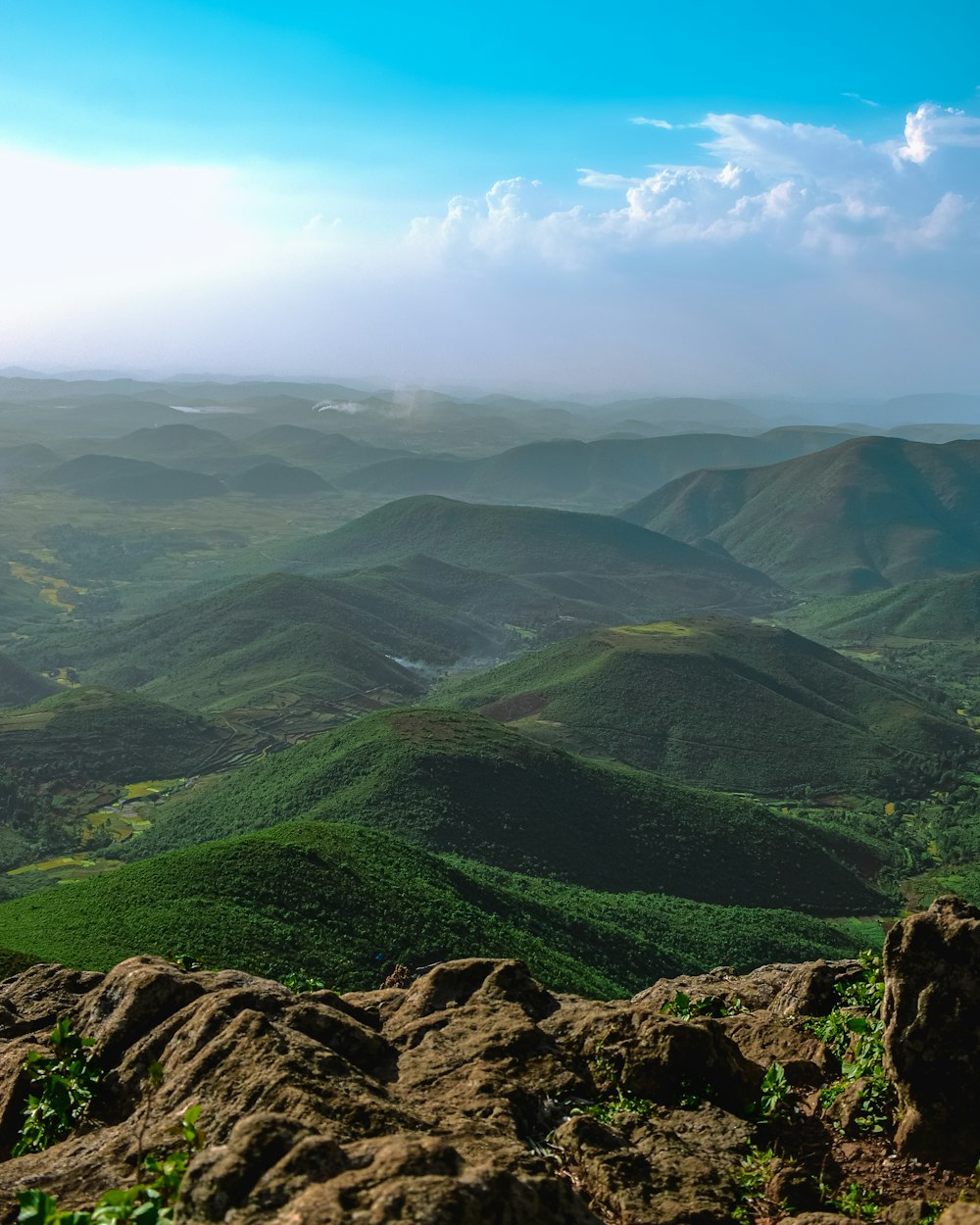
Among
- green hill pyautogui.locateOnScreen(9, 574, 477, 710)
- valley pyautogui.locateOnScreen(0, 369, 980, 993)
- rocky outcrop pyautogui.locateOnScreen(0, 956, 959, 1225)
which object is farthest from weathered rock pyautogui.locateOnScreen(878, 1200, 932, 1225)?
green hill pyautogui.locateOnScreen(9, 574, 477, 710)

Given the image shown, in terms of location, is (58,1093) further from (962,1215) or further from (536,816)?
(536,816)

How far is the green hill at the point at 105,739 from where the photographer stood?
314 ft

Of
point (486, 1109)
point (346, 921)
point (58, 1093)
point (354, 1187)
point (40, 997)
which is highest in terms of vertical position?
point (354, 1187)

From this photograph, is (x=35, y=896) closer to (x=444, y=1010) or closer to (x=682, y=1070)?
(x=444, y=1010)

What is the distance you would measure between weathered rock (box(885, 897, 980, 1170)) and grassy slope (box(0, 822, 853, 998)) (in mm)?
29188

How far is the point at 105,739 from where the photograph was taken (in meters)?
100

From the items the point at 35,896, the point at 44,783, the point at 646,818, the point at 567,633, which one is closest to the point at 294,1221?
the point at 35,896

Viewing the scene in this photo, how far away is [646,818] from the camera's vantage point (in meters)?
75.2

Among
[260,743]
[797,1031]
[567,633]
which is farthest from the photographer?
[567,633]

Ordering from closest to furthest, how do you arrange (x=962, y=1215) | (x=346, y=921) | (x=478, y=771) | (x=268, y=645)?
(x=962, y=1215) → (x=346, y=921) → (x=478, y=771) → (x=268, y=645)

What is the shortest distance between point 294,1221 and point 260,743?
101 metres

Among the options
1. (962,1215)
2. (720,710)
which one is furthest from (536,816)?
(962,1215)

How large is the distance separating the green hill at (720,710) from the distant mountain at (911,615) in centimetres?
4817

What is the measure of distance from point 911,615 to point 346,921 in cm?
16071
